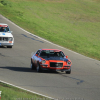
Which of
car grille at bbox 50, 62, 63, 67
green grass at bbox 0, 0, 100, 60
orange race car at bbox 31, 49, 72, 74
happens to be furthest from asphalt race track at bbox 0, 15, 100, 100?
green grass at bbox 0, 0, 100, 60

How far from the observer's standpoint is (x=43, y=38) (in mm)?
29344

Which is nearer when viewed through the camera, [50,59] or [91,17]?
[50,59]

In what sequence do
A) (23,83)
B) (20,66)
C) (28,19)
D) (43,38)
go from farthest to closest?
1. (28,19)
2. (43,38)
3. (20,66)
4. (23,83)

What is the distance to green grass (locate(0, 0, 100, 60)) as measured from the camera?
97.0 ft

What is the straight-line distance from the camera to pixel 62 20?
43531 mm

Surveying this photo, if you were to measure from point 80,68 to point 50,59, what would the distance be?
3.09 meters

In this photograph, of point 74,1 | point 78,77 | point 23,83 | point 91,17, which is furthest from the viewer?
point 74,1

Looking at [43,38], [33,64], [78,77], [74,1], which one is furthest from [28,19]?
[78,77]

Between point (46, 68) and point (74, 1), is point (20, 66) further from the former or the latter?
point (74, 1)

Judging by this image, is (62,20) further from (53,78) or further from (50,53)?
(53,78)

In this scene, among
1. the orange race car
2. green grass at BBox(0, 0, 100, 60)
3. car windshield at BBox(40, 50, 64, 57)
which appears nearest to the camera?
the orange race car

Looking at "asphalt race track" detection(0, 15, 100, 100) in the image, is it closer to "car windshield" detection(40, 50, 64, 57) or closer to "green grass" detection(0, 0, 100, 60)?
"car windshield" detection(40, 50, 64, 57)

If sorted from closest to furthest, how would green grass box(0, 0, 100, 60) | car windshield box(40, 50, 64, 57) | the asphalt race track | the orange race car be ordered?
the asphalt race track → the orange race car → car windshield box(40, 50, 64, 57) → green grass box(0, 0, 100, 60)

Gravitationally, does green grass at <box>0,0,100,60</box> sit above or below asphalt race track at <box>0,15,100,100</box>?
below
